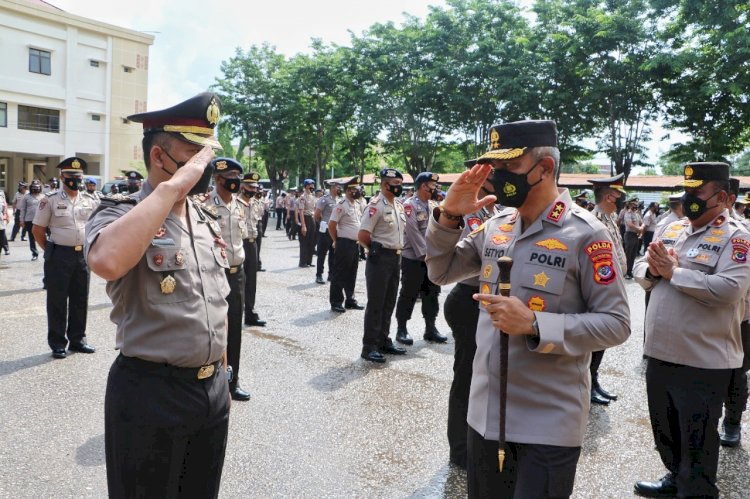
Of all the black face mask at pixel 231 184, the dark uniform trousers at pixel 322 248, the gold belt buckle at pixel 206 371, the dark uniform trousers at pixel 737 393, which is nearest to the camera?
the gold belt buckle at pixel 206 371

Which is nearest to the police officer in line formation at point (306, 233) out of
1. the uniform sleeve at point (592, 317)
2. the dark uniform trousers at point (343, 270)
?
the dark uniform trousers at point (343, 270)

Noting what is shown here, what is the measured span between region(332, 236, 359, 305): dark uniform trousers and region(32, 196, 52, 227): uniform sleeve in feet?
13.9

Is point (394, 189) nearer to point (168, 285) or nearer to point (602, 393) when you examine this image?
point (602, 393)

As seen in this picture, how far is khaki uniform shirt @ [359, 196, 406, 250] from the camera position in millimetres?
7367

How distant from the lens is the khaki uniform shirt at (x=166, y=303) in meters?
2.30

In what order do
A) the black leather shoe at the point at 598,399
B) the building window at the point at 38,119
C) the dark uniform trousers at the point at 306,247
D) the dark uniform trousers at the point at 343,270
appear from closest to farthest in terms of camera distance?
the black leather shoe at the point at 598,399 < the dark uniform trousers at the point at 343,270 < the dark uniform trousers at the point at 306,247 < the building window at the point at 38,119

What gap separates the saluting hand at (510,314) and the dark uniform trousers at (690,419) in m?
2.09

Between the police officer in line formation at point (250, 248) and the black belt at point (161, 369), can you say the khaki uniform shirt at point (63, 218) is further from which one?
the black belt at point (161, 369)

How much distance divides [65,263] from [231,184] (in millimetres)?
2483

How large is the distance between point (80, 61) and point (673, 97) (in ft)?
117

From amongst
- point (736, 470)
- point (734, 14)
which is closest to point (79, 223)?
point (736, 470)

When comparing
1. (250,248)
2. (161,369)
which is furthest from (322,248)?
(161,369)

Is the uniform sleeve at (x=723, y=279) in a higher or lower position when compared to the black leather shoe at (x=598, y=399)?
higher

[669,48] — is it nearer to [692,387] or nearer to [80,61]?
[692,387]
